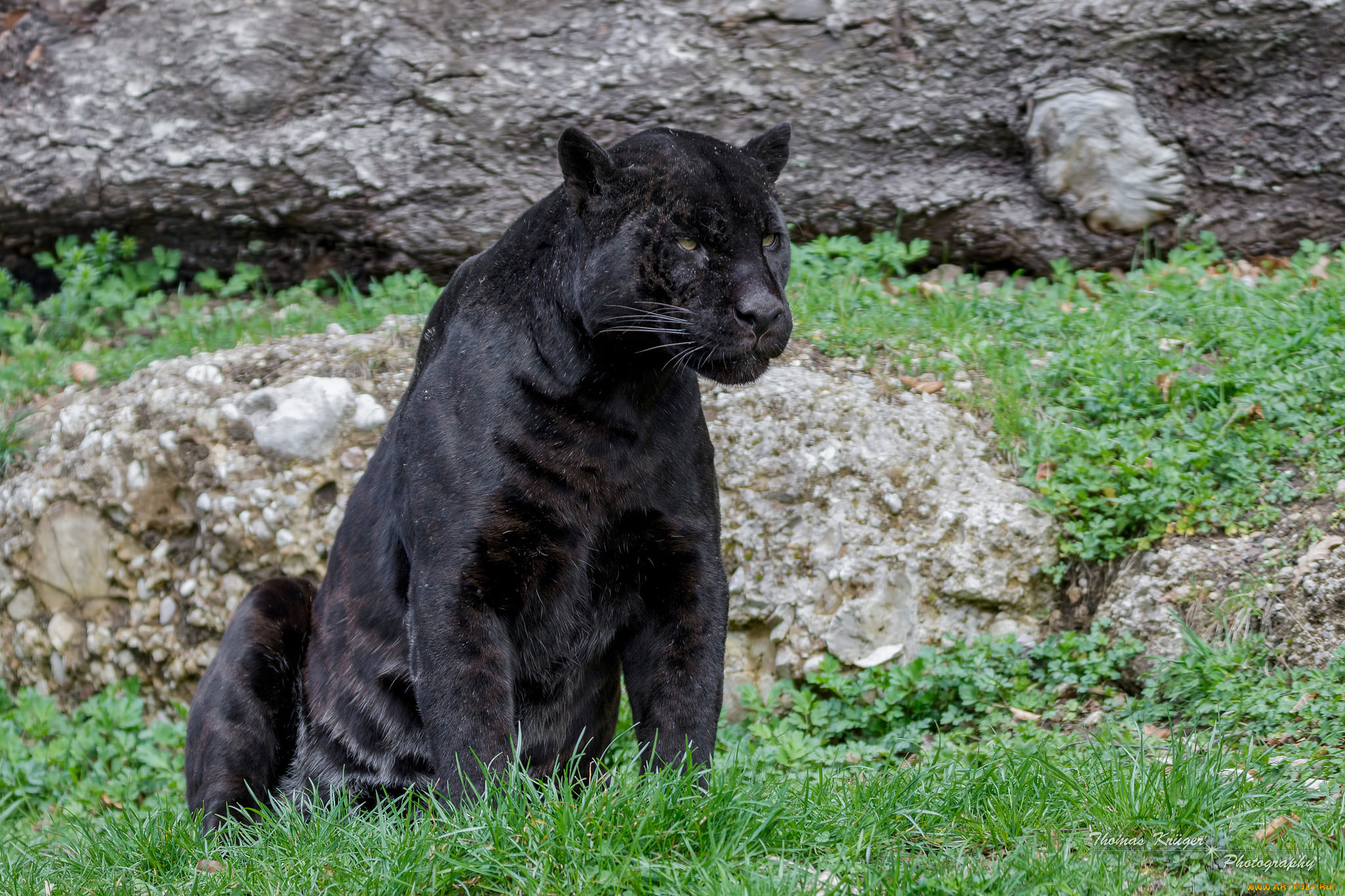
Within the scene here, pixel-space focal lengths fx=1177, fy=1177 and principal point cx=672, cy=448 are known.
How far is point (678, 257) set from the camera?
299cm

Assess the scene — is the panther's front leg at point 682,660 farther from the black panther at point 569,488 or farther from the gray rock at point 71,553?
the gray rock at point 71,553

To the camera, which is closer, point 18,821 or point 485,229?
point 18,821

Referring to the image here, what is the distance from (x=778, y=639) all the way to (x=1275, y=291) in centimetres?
300

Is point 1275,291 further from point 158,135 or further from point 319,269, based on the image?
point 158,135

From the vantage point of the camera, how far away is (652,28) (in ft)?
22.0

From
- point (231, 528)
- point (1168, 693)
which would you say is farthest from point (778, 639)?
point (231, 528)

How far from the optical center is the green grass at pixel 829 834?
2.40m

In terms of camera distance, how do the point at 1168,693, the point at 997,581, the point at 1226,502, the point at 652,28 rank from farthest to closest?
the point at 652,28 → the point at 997,581 → the point at 1226,502 → the point at 1168,693

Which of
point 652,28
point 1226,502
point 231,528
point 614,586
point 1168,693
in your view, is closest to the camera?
point 614,586

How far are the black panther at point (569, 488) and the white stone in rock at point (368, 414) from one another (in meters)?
1.86

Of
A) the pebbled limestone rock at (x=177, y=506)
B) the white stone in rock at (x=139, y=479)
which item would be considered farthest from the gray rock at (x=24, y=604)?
the white stone in rock at (x=139, y=479)

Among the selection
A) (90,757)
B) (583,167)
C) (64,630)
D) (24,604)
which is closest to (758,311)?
(583,167)

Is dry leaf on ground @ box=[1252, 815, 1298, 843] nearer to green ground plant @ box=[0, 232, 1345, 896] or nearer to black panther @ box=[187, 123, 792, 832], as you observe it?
green ground plant @ box=[0, 232, 1345, 896]

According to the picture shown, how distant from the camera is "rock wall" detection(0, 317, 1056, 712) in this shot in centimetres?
479
